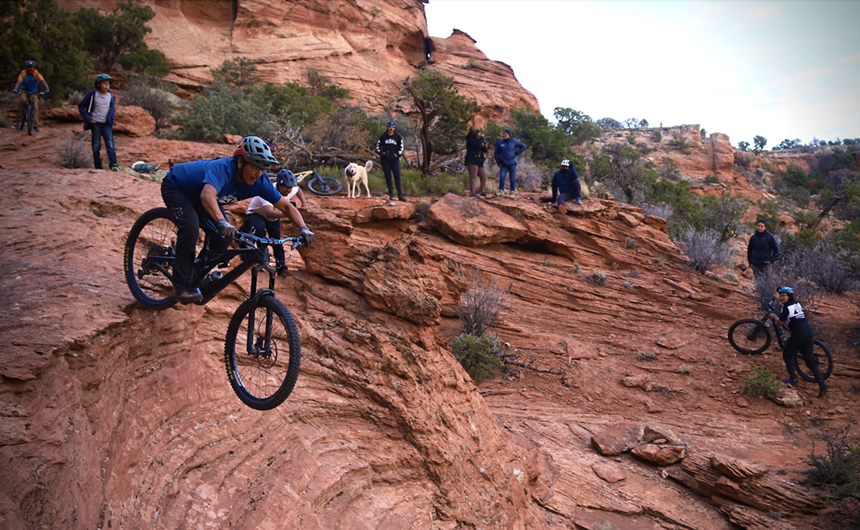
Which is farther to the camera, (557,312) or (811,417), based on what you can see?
(557,312)

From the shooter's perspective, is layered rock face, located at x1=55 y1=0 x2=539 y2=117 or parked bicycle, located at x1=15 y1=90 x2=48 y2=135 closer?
parked bicycle, located at x1=15 y1=90 x2=48 y2=135

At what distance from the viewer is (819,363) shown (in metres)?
11.2

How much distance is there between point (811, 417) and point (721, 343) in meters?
2.72

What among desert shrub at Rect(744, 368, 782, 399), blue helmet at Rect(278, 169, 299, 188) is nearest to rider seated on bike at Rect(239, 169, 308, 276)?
blue helmet at Rect(278, 169, 299, 188)

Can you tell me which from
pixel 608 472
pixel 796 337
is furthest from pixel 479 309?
pixel 796 337

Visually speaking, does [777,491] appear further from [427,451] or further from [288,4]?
[288,4]

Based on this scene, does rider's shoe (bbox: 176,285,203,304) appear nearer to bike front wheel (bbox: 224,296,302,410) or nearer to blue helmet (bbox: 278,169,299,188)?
bike front wheel (bbox: 224,296,302,410)

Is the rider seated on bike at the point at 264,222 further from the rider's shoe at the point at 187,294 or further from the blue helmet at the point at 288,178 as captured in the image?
the blue helmet at the point at 288,178

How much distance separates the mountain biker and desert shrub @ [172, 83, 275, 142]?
16.0 meters

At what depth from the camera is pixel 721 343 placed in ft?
40.7

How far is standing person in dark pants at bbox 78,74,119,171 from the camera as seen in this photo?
9672 mm

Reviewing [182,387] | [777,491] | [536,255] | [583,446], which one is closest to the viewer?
[182,387]

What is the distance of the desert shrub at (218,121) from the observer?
1753 cm

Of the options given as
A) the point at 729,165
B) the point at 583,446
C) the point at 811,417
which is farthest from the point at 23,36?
the point at 729,165
